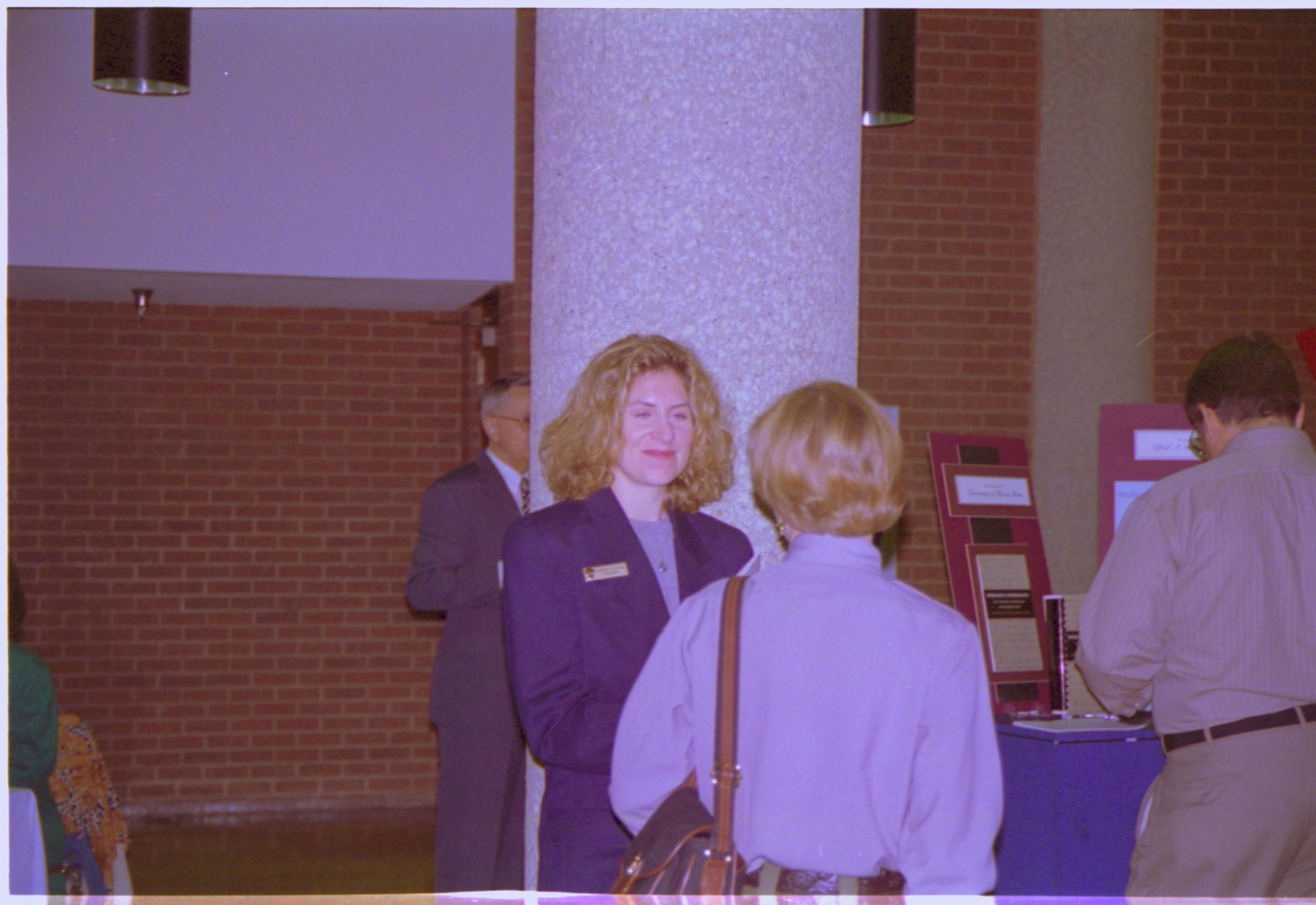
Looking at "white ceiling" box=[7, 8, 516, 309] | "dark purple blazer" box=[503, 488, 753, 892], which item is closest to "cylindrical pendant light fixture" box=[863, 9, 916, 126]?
"white ceiling" box=[7, 8, 516, 309]


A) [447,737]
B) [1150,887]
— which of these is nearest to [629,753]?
[1150,887]

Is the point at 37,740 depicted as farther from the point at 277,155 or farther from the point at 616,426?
the point at 277,155

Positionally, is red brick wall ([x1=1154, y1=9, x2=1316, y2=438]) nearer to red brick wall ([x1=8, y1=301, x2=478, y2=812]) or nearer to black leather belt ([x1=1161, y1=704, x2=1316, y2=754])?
red brick wall ([x1=8, y1=301, x2=478, y2=812])

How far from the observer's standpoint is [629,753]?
1.68 meters

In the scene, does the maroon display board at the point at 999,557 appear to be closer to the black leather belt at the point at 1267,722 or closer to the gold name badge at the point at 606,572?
the black leather belt at the point at 1267,722

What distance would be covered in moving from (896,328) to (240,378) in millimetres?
3126

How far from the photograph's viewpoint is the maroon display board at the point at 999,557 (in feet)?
12.0

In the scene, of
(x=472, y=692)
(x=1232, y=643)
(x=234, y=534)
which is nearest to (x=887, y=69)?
(x=472, y=692)

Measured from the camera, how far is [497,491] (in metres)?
4.09

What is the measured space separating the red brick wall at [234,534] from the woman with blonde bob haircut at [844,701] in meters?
5.15

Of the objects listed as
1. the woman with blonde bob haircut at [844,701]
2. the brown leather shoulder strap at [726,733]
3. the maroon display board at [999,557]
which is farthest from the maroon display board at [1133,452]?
the brown leather shoulder strap at [726,733]

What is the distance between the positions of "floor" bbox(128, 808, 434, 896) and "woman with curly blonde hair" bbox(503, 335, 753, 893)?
3.37 metres

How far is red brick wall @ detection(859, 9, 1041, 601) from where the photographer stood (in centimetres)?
615

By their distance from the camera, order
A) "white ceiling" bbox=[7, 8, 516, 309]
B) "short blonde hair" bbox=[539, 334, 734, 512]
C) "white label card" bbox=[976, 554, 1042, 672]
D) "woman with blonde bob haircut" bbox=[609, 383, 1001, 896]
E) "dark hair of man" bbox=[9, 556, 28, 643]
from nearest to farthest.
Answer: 1. "woman with blonde bob haircut" bbox=[609, 383, 1001, 896]
2. "short blonde hair" bbox=[539, 334, 734, 512]
3. "dark hair of man" bbox=[9, 556, 28, 643]
4. "white label card" bbox=[976, 554, 1042, 672]
5. "white ceiling" bbox=[7, 8, 516, 309]
